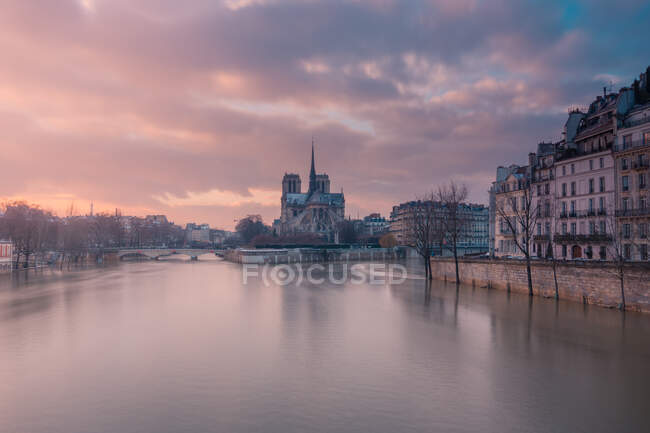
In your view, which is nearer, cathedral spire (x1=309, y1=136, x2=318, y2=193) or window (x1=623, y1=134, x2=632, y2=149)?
window (x1=623, y1=134, x2=632, y2=149)

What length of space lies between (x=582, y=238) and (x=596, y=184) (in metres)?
4.18

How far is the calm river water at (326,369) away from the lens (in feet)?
37.5

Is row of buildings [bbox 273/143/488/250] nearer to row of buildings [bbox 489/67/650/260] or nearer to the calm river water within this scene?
row of buildings [bbox 489/67/650/260]

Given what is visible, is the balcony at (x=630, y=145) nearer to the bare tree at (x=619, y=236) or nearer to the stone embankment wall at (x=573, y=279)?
the bare tree at (x=619, y=236)

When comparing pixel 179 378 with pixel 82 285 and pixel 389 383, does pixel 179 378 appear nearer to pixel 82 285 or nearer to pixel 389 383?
pixel 389 383

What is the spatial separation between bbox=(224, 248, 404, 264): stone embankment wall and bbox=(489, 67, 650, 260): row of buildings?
52871mm

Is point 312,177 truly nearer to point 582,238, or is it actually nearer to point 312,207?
point 312,207

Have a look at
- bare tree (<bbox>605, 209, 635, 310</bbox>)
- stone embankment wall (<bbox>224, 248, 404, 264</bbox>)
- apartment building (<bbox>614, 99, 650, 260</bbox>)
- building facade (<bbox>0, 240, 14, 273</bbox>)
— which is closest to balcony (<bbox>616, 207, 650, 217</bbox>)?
apartment building (<bbox>614, 99, 650, 260</bbox>)

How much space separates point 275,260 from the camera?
86938 mm

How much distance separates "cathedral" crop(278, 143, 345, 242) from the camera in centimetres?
14588

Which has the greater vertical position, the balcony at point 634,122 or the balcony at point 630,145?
the balcony at point 634,122

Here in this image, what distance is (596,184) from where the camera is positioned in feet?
107

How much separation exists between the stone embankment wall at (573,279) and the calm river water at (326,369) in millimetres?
1122

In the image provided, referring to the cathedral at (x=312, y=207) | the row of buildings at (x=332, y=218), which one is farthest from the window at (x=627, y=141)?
the cathedral at (x=312, y=207)
